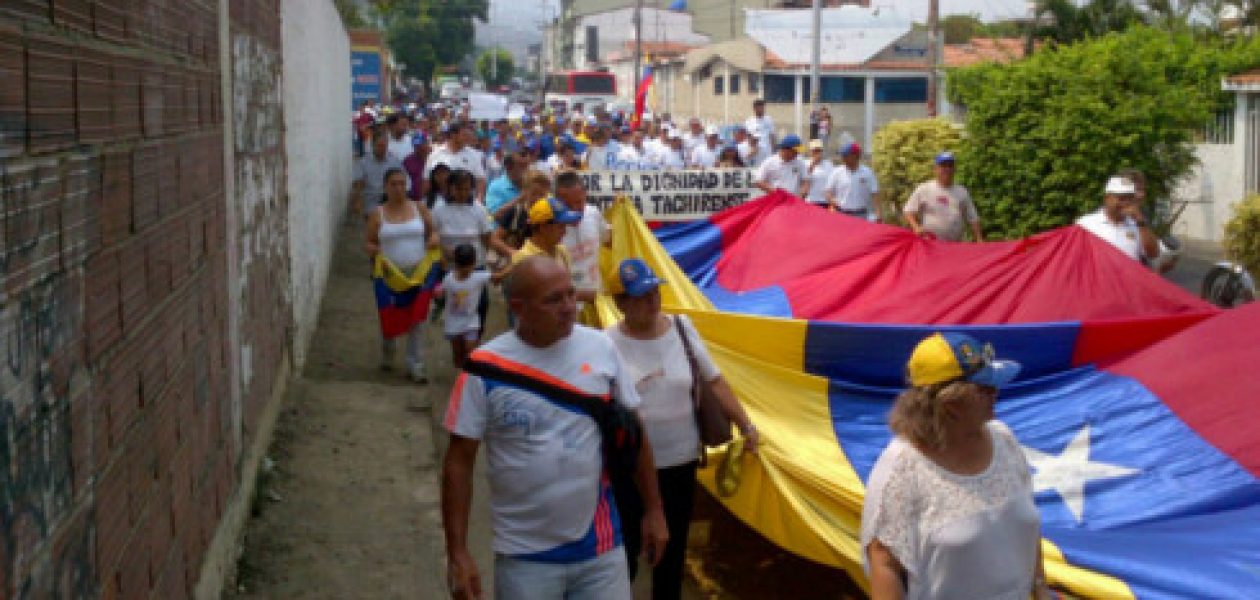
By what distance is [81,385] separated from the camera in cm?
362

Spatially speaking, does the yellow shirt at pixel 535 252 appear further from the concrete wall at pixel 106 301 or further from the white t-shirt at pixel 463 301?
the concrete wall at pixel 106 301

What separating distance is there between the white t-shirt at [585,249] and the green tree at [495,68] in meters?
115

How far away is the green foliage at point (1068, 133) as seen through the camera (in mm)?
18344

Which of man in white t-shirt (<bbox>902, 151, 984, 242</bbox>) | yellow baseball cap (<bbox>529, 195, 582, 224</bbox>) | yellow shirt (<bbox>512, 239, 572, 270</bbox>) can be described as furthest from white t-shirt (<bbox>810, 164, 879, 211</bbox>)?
yellow baseball cap (<bbox>529, 195, 582, 224</bbox>)

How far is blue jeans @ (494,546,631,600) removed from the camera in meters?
4.54

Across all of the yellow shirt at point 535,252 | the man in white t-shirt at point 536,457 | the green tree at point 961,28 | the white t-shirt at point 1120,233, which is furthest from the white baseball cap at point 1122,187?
the green tree at point 961,28

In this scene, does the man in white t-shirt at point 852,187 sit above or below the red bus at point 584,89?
below

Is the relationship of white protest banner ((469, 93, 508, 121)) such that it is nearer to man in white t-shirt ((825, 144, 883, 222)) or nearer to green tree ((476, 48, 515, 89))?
man in white t-shirt ((825, 144, 883, 222))

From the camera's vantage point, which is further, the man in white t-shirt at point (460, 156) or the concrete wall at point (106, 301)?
the man in white t-shirt at point (460, 156)

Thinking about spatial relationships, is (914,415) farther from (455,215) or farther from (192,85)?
(455,215)

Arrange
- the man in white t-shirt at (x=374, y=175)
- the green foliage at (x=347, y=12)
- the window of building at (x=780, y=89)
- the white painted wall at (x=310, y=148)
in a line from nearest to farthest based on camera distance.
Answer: the white painted wall at (x=310, y=148)
the man in white t-shirt at (x=374, y=175)
the green foliage at (x=347, y=12)
the window of building at (x=780, y=89)

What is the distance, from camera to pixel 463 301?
10.3 metres

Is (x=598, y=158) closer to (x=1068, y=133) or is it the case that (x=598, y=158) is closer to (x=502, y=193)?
(x=1068, y=133)

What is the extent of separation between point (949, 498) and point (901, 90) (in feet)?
178
